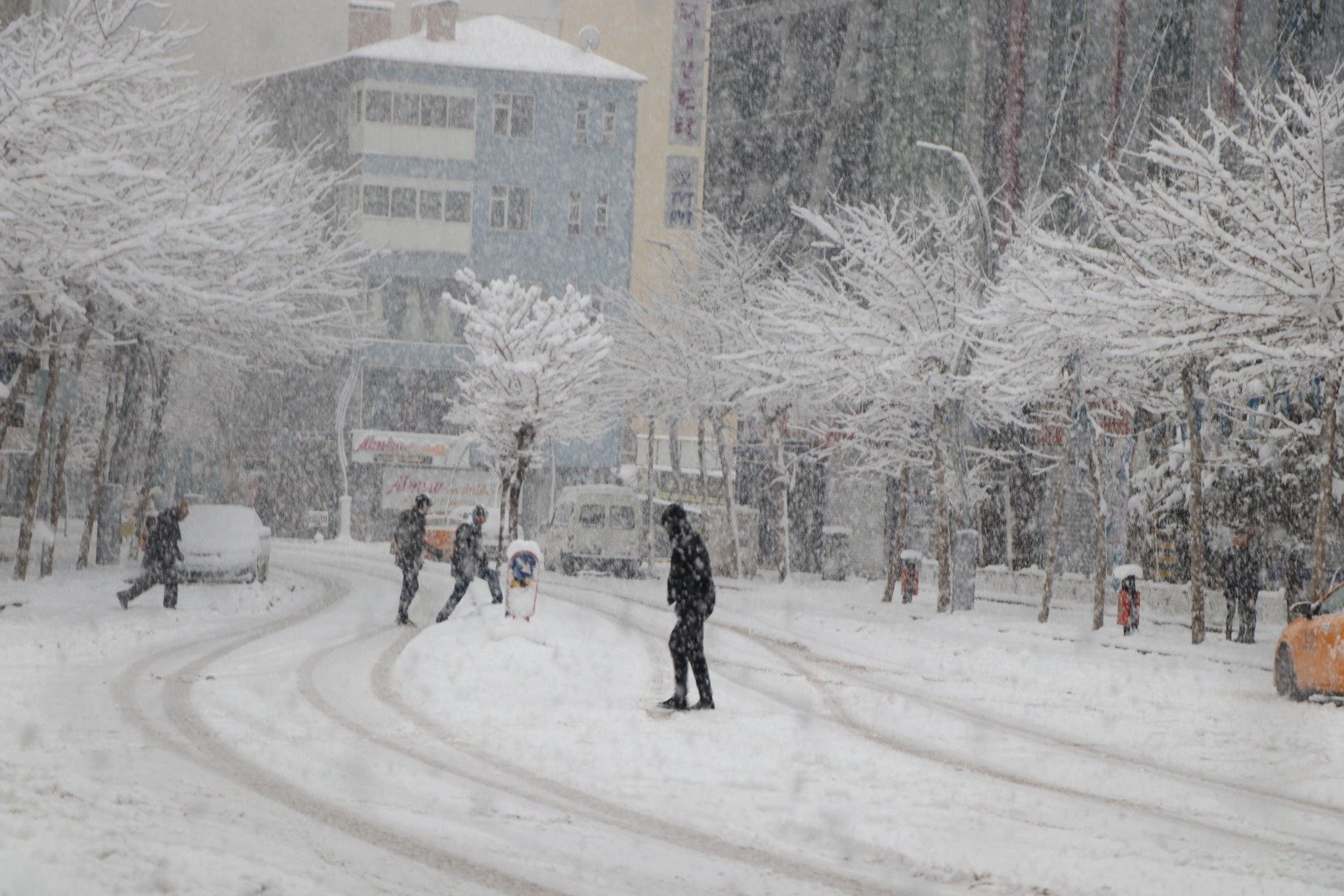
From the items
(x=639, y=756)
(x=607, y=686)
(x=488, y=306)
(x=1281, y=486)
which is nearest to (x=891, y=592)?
(x=1281, y=486)

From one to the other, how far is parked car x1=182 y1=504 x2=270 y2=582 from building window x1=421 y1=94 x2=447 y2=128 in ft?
108

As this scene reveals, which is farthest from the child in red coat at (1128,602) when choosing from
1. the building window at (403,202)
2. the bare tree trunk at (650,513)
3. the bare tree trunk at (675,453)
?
the building window at (403,202)

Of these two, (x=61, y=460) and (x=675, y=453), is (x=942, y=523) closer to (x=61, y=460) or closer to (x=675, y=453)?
Result: (x=61, y=460)

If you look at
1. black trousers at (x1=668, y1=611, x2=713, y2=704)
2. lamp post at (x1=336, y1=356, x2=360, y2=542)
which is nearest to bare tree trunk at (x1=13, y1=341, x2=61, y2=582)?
black trousers at (x1=668, y1=611, x2=713, y2=704)

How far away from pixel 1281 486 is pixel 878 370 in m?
6.63

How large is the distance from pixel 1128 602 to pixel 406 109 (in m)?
41.8

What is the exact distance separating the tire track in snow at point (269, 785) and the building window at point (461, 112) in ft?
148

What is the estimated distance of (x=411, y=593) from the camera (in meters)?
20.8

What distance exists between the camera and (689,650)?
12.4 metres

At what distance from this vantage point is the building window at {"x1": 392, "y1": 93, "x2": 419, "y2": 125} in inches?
2274

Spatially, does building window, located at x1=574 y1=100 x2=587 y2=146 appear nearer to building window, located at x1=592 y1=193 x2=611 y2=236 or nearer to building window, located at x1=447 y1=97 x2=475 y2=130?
building window, located at x1=592 y1=193 x2=611 y2=236

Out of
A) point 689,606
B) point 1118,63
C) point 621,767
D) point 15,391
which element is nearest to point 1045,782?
point 621,767

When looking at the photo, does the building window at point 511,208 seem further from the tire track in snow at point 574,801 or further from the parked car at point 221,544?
the tire track in snow at point 574,801

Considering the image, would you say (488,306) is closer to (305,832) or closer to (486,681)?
(486,681)
